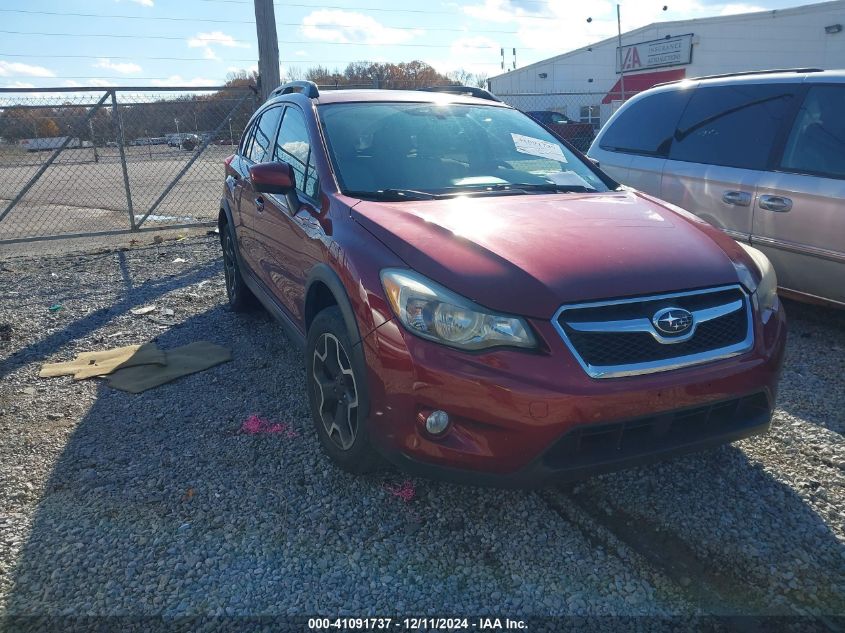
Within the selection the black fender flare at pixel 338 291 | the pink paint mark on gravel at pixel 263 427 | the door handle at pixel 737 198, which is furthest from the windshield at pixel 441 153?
the door handle at pixel 737 198

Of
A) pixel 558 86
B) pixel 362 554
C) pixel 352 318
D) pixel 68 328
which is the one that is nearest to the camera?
pixel 362 554

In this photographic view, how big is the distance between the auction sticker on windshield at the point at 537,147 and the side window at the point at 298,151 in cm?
124

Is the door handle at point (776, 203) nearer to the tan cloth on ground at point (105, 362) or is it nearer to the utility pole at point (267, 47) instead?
the tan cloth on ground at point (105, 362)

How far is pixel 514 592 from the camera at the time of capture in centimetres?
244

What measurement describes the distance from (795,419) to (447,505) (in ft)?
6.66

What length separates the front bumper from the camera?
238cm

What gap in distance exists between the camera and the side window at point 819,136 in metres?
4.49

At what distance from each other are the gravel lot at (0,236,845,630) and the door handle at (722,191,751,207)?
1.37m

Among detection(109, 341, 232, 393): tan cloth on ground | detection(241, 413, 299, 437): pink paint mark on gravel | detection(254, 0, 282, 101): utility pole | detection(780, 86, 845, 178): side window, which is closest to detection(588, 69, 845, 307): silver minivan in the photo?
detection(780, 86, 845, 178): side window

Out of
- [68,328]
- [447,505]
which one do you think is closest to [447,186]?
[447,505]

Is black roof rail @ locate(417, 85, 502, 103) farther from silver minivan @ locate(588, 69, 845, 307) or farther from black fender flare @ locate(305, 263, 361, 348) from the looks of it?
black fender flare @ locate(305, 263, 361, 348)

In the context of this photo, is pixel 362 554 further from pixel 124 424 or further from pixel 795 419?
pixel 795 419

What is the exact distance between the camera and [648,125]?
593 centimetres

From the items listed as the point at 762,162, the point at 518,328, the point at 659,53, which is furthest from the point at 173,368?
the point at 659,53
